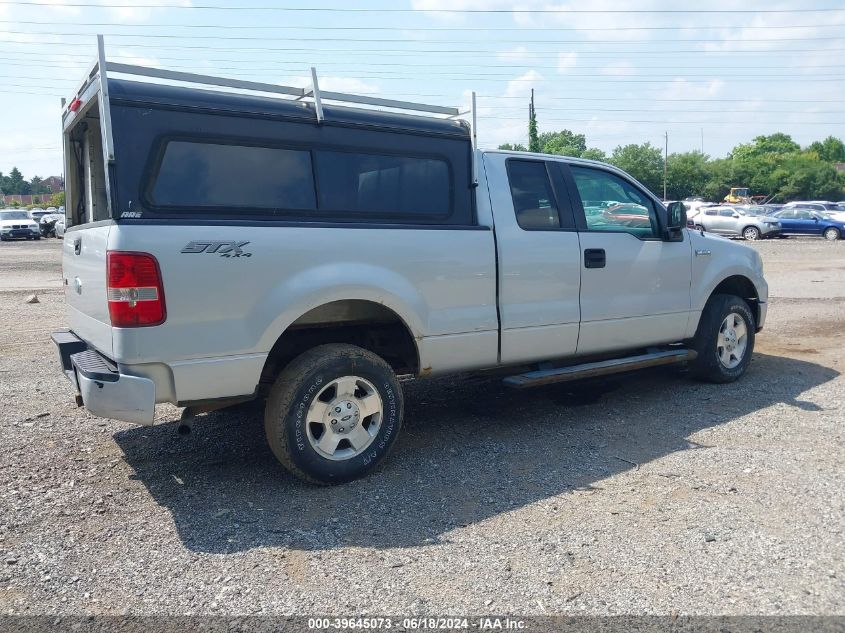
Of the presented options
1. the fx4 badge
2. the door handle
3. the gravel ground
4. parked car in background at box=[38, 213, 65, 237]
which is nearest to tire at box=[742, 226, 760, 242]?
the gravel ground

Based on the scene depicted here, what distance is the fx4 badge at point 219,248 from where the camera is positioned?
3.94 meters

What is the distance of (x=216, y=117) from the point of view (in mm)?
4203

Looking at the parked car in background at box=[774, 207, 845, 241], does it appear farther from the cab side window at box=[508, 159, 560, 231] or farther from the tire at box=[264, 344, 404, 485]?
the tire at box=[264, 344, 404, 485]

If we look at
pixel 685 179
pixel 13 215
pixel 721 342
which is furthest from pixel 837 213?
Result: pixel 685 179

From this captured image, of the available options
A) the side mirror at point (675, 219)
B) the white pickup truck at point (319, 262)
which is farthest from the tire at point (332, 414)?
the side mirror at point (675, 219)

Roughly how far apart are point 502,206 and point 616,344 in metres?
1.57

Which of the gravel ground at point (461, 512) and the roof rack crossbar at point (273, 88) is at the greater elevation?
the roof rack crossbar at point (273, 88)

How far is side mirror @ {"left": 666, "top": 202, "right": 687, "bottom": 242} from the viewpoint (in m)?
6.25

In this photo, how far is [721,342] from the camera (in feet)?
22.1

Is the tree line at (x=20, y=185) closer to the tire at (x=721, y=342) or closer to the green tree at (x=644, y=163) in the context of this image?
the green tree at (x=644, y=163)

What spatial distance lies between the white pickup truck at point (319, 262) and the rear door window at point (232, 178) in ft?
0.04

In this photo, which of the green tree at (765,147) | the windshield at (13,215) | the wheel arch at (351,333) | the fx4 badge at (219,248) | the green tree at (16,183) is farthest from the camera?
the green tree at (16,183)

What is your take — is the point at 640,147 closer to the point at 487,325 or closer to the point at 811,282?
the point at 811,282

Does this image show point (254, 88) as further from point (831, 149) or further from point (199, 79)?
point (831, 149)
